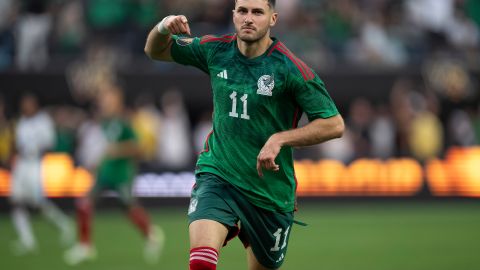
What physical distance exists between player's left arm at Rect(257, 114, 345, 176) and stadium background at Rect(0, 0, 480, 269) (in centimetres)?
1101

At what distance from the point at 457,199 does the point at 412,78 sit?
129 inches

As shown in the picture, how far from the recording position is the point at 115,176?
46.9 feet

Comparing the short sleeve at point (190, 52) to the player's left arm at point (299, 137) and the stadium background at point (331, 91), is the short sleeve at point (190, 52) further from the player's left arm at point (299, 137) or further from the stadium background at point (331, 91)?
the stadium background at point (331, 91)

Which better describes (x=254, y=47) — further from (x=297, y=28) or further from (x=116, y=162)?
(x=297, y=28)

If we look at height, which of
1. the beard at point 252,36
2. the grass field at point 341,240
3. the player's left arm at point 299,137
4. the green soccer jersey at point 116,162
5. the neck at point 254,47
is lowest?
the grass field at point 341,240

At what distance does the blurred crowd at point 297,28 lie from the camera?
70.3 ft

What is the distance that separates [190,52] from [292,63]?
91 cm

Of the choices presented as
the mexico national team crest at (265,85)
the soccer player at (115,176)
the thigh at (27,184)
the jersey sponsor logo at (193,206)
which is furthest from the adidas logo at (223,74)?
the thigh at (27,184)

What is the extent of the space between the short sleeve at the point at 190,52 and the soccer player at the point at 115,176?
6.70 m

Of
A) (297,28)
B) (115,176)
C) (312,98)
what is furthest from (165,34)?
(297,28)

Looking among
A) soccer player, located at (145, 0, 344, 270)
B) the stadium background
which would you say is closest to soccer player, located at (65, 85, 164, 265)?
the stadium background

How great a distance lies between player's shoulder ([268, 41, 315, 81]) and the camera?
7.08 metres

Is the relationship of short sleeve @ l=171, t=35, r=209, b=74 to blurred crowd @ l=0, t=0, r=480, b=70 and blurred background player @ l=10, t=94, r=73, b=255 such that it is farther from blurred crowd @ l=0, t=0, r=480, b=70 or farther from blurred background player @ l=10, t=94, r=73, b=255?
blurred crowd @ l=0, t=0, r=480, b=70

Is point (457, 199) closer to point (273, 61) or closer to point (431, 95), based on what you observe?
point (431, 95)
